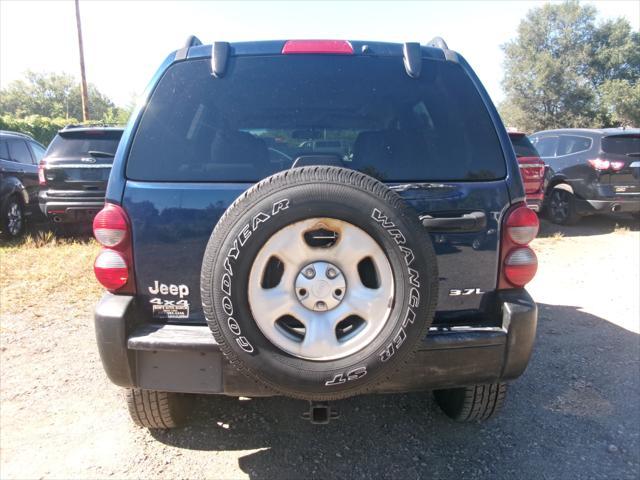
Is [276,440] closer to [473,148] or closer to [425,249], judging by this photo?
[425,249]

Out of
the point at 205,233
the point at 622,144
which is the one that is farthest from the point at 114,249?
the point at 622,144

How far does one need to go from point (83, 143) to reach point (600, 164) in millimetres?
8735

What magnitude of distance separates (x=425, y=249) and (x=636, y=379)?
8.50ft

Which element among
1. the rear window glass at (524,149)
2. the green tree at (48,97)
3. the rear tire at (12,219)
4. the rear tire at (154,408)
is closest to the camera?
the rear tire at (154,408)

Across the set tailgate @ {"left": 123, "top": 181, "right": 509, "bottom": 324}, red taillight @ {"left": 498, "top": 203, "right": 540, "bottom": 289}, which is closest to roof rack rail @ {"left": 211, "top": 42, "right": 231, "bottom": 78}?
tailgate @ {"left": 123, "top": 181, "right": 509, "bottom": 324}

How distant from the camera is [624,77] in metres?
34.8

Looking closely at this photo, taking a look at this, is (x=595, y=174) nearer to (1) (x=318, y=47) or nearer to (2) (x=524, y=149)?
(2) (x=524, y=149)

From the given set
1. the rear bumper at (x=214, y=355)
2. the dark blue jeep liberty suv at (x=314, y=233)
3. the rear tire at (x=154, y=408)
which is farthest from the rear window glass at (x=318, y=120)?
the rear tire at (x=154, y=408)

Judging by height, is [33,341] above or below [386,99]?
below

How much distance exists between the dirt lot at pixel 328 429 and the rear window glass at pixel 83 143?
3344 mm

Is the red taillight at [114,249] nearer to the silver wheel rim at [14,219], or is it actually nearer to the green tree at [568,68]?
the silver wheel rim at [14,219]

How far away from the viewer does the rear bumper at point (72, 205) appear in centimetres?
645

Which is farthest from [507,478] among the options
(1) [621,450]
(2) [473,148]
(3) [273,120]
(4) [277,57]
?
(4) [277,57]

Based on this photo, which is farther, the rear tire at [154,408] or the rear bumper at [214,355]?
the rear tire at [154,408]
